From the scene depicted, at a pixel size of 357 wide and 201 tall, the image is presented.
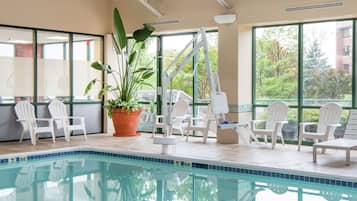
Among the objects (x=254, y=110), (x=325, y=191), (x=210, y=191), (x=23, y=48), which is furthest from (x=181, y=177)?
(x=23, y=48)

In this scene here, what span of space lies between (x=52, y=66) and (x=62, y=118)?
149cm

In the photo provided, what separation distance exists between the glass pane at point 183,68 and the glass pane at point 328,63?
295 cm

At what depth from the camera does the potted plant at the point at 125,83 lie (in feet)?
36.6

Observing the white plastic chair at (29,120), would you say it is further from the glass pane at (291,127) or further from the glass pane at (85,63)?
the glass pane at (291,127)

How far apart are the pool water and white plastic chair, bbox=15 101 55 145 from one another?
1.48 metres

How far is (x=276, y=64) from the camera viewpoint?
1034cm

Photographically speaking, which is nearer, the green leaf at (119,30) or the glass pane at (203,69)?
the green leaf at (119,30)

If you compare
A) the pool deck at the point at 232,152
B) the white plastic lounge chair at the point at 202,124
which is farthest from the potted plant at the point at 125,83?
the white plastic lounge chair at the point at 202,124

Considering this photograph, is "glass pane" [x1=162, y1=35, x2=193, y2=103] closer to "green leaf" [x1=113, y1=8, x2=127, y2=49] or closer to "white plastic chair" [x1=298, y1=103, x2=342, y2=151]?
"green leaf" [x1=113, y1=8, x2=127, y2=49]

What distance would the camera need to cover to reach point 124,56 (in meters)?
11.9

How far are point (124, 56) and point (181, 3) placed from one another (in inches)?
82.0

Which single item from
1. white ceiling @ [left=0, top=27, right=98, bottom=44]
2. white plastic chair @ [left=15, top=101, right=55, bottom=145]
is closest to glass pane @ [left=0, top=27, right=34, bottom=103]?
white ceiling @ [left=0, top=27, right=98, bottom=44]

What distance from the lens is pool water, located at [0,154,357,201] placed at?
19.8ft

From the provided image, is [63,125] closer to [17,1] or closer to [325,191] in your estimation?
[17,1]
